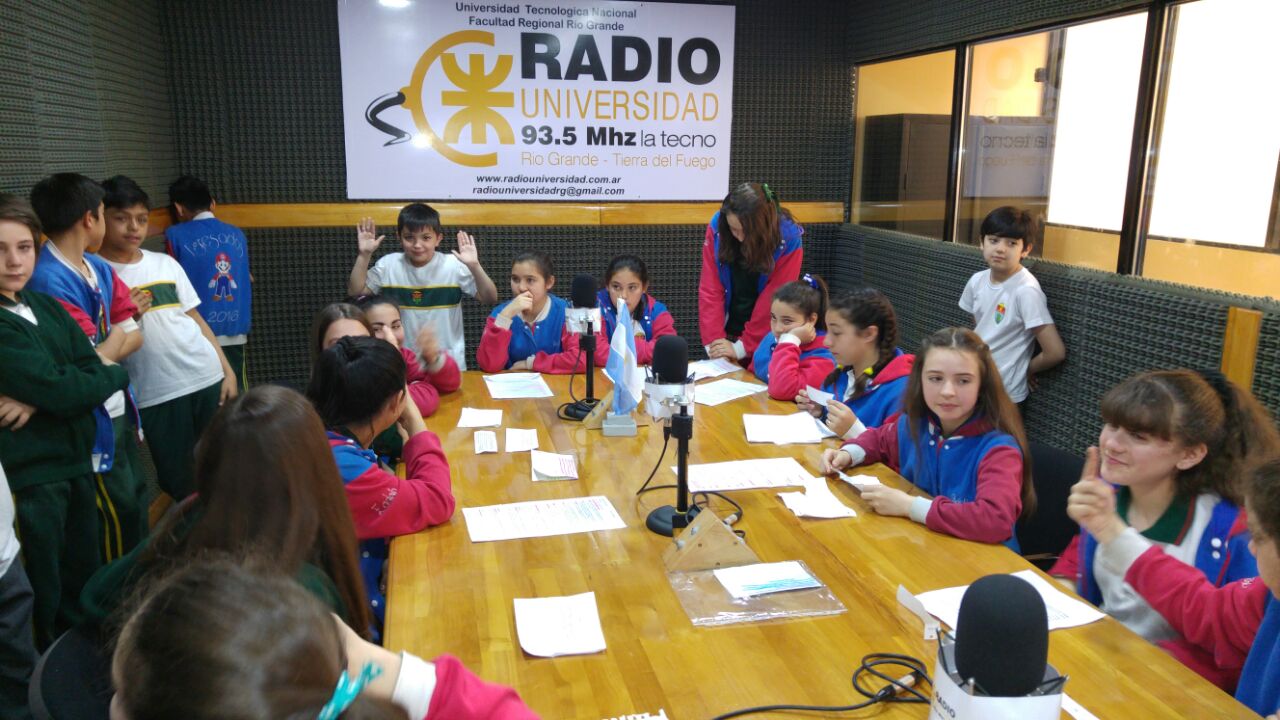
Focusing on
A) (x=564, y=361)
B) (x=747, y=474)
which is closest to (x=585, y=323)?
(x=564, y=361)

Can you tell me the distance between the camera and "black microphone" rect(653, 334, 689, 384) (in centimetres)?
227

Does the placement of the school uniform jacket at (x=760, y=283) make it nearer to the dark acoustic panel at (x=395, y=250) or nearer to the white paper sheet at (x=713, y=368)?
the white paper sheet at (x=713, y=368)

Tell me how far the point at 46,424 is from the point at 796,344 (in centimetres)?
263

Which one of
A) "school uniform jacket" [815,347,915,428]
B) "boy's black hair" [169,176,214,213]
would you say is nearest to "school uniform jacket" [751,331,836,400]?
"school uniform jacket" [815,347,915,428]

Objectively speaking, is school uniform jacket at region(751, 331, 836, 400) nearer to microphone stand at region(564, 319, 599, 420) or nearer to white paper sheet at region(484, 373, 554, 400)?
microphone stand at region(564, 319, 599, 420)

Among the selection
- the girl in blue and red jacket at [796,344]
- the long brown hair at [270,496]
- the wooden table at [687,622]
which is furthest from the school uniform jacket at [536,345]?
the long brown hair at [270,496]

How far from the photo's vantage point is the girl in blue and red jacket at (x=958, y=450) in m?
2.12

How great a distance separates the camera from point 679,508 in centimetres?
214

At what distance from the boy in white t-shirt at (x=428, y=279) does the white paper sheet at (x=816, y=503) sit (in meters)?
2.37

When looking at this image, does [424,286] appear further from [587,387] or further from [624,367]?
[624,367]

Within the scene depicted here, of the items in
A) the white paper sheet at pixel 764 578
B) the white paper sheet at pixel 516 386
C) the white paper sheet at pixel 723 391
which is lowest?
the white paper sheet at pixel 764 578

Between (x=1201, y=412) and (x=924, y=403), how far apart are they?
0.71 m

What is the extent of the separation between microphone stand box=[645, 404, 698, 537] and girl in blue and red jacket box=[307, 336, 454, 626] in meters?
0.54

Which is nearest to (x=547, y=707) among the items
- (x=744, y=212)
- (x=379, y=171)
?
(x=744, y=212)
